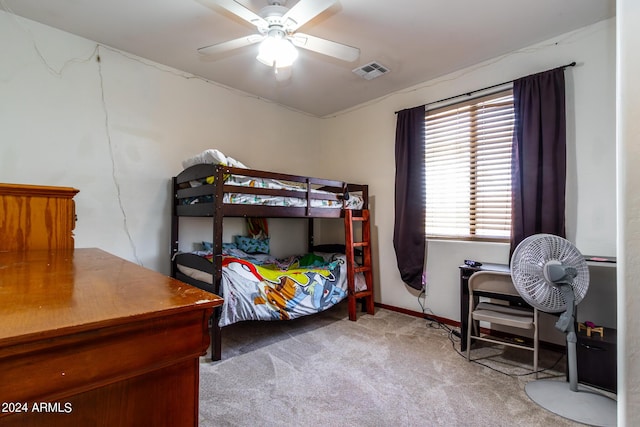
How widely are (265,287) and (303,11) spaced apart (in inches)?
72.9

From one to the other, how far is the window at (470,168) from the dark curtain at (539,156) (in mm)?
123

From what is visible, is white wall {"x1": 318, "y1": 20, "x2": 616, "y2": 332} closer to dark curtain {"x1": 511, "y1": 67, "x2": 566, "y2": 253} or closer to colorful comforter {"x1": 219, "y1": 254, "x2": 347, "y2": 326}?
dark curtain {"x1": 511, "y1": 67, "x2": 566, "y2": 253}

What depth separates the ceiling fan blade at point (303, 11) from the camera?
152cm

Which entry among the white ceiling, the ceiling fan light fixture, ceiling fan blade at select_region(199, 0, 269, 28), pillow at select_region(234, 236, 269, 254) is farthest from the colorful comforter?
the white ceiling

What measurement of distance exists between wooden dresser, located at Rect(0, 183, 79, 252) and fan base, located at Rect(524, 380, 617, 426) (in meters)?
2.82

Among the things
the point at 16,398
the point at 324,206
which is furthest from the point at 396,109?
the point at 16,398

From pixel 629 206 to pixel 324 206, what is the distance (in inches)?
85.6

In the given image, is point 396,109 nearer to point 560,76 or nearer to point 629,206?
point 560,76

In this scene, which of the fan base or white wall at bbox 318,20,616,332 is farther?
white wall at bbox 318,20,616,332

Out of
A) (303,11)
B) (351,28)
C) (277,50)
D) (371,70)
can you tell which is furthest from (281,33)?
(371,70)

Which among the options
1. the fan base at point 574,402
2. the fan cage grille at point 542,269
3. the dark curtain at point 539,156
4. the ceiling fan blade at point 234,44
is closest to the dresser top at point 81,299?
the ceiling fan blade at point 234,44

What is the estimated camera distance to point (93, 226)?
2.41m

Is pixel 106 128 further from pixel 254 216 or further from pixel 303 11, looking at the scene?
pixel 303 11

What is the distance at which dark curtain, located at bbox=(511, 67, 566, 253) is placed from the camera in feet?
7.34
